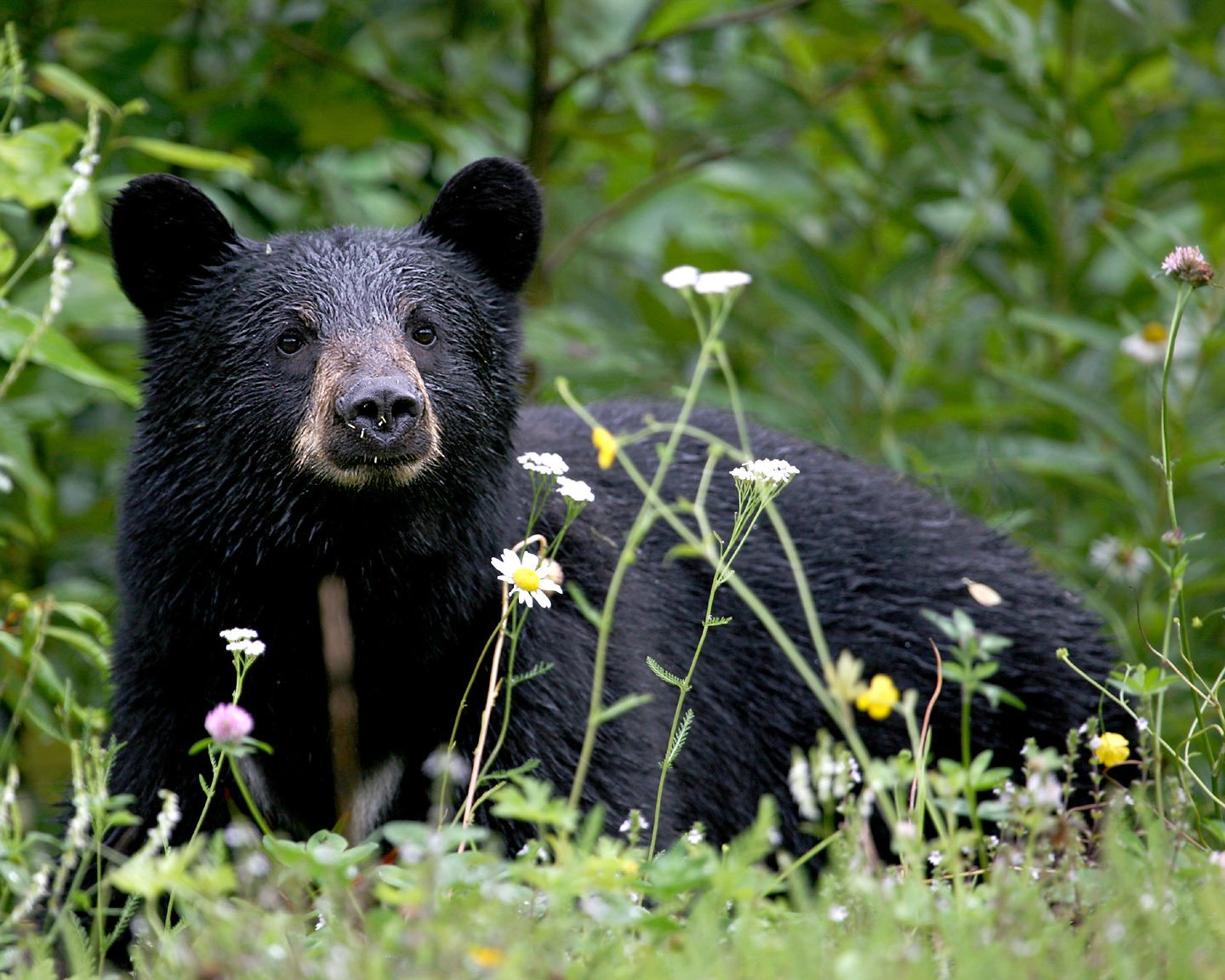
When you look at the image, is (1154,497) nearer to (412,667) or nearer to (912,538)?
(912,538)

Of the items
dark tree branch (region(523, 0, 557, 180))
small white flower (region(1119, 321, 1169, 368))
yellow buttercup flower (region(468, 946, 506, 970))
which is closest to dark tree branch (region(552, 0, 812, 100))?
dark tree branch (region(523, 0, 557, 180))

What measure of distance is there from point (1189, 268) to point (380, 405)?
1.86 metres

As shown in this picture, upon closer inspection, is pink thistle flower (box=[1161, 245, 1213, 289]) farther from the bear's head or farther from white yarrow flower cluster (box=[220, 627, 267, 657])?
white yarrow flower cluster (box=[220, 627, 267, 657])

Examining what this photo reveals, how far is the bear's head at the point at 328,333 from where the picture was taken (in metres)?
3.88

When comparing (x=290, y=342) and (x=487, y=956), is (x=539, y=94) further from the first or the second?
(x=487, y=956)

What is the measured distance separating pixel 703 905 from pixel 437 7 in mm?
5748

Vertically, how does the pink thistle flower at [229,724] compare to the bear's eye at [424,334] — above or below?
below

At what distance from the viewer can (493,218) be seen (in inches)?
180

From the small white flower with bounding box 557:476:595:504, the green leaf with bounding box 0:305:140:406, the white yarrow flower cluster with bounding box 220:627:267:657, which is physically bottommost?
the white yarrow flower cluster with bounding box 220:627:267:657

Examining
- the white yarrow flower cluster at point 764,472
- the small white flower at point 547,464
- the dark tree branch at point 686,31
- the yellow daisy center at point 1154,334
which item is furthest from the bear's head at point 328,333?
the yellow daisy center at point 1154,334

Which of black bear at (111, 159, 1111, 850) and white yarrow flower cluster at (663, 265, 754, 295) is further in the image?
black bear at (111, 159, 1111, 850)

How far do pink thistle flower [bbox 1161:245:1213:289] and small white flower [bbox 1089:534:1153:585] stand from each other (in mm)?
2529

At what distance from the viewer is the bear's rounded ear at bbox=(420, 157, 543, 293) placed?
4.52 metres

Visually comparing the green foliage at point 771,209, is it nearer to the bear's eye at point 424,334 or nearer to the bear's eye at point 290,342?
the bear's eye at point 290,342
